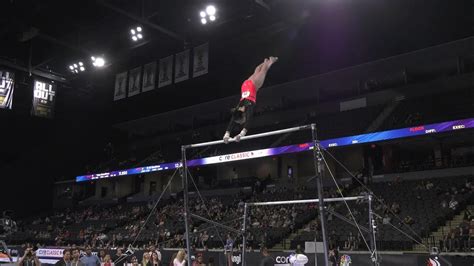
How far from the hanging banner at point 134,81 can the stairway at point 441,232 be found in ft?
39.8

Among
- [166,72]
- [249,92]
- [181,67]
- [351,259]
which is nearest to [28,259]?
[249,92]

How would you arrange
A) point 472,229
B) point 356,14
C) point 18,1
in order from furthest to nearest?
1. point 356,14
2. point 18,1
3. point 472,229

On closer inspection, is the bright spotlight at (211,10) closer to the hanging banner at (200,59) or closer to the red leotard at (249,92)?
the hanging banner at (200,59)

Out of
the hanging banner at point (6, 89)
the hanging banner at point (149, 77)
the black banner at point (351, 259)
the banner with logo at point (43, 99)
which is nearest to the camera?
the black banner at point (351, 259)

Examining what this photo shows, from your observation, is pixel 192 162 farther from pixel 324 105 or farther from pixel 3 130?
pixel 3 130

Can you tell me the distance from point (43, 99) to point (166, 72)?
18.9 feet

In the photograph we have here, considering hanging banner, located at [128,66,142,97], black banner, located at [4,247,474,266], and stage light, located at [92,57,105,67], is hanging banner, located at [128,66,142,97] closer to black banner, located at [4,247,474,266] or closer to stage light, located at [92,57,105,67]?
stage light, located at [92,57,105,67]

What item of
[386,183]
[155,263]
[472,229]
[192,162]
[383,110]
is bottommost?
[155,263]

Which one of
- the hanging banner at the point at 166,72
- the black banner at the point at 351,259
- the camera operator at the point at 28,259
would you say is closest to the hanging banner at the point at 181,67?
the hanging banner at the point at 166,72

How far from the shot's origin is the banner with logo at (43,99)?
57.3 ft

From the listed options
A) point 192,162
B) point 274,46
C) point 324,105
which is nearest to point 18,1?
point 274,46

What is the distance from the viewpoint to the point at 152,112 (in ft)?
100

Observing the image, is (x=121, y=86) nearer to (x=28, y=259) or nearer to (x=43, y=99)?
(x=43, y=99)

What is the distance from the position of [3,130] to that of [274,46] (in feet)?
63.2
